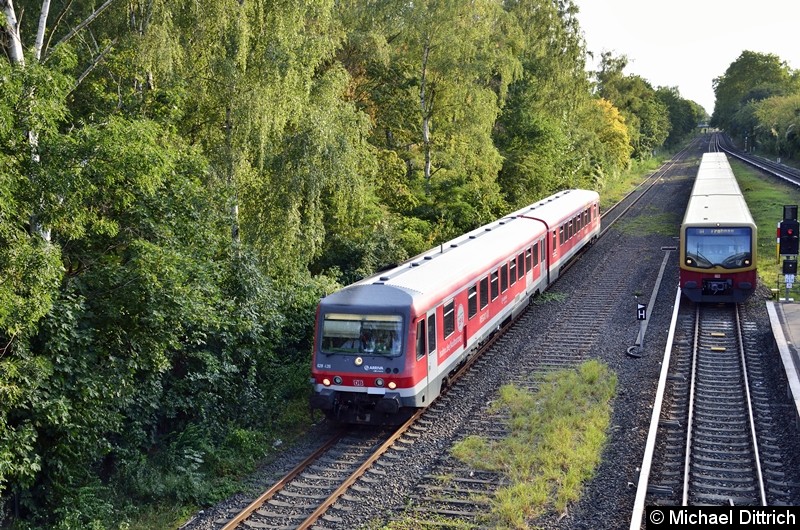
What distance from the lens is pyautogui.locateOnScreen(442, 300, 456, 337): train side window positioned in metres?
14.7

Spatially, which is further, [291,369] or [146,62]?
[291,369]

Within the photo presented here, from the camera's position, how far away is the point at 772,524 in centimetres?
939

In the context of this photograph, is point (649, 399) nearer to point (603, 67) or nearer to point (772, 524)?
point (772, 524)

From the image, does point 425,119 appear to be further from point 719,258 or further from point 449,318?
point 449,318

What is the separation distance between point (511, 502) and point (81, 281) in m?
7.34

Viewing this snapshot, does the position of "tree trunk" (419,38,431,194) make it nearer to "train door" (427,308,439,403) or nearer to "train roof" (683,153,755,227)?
"train roof" (683,153,755,227)

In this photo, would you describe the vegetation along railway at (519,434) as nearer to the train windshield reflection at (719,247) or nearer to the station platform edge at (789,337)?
the station platform edge at (789,337)

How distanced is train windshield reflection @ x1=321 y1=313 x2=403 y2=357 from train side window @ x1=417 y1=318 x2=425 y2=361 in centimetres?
44

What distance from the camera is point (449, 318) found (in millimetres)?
14977

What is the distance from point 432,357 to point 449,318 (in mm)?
1217

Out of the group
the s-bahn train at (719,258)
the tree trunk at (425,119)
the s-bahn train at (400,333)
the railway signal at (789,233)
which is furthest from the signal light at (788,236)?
the tree trunk at (425,119)

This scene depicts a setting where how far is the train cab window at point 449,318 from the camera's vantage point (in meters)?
14.7

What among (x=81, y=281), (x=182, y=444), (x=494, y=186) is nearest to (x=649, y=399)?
(x=182, y=444)

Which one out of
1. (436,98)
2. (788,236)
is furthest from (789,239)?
(436,98)
